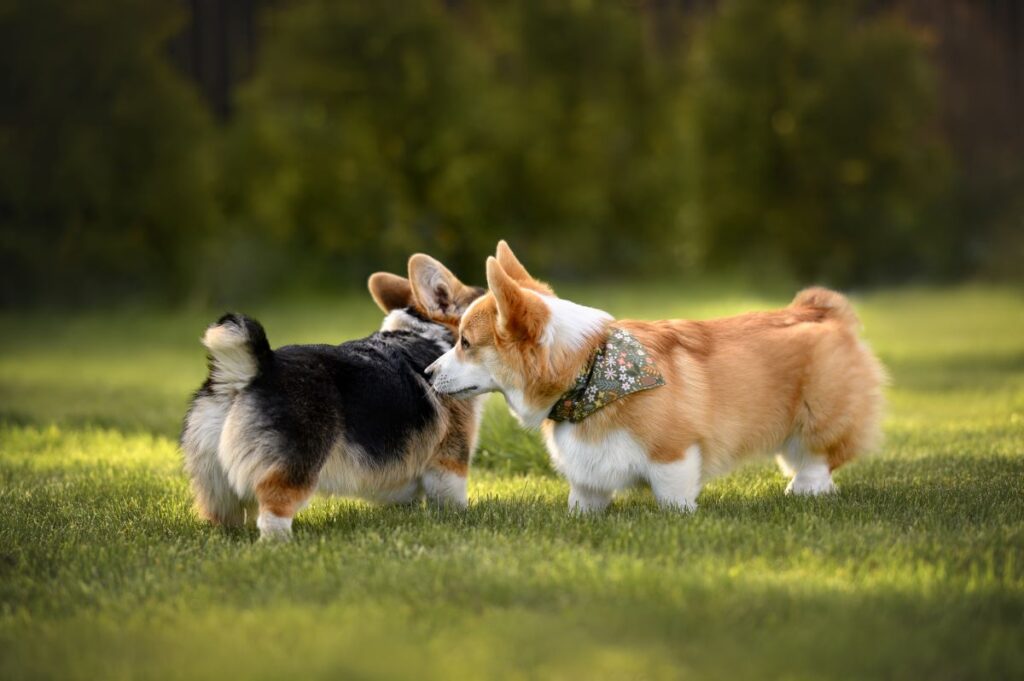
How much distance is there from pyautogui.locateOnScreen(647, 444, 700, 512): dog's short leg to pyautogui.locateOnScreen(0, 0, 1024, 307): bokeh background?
16.0 metres

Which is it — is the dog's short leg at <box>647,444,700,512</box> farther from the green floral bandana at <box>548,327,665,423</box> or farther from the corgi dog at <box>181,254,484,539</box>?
the corgi dog at <box>181,254,484,539</box>

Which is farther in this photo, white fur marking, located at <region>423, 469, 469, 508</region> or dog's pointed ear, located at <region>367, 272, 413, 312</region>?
dog's pointed ear, located at <region>367, 272, 413, 312</region>

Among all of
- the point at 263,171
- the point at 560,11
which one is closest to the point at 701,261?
the point at 560,11

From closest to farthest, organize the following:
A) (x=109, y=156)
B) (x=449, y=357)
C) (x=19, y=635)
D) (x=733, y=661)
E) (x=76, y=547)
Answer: (x=733, y=661) → (x=19, y=635) → (x=76, y=547) → (x=449, y=357) → (x=109, y=156)

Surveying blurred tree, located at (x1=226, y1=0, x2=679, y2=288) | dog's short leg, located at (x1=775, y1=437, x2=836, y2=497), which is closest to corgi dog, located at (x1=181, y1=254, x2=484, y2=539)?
dog's short leg, located at (x1=775, y1=437, x2=836, y2=497)

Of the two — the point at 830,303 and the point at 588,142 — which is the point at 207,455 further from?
the point at 588,142

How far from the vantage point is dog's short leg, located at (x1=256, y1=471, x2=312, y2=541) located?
405cm

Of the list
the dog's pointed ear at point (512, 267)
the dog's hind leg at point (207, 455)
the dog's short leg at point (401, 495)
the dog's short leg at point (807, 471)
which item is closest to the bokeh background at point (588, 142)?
the dog's short leg at point (401, 495)

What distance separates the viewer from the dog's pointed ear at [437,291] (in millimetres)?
5020

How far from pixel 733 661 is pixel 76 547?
2673mm

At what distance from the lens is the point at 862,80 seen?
73.8ft

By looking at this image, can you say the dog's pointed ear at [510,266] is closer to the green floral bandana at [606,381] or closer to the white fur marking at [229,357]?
the green floral bandana at [606,381]

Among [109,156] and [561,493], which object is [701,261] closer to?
[109,156]

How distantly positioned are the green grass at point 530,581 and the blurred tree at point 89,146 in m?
12.3
